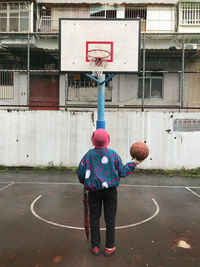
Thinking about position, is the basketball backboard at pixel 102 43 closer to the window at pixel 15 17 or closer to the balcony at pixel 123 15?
the balcony at pixel 123 15

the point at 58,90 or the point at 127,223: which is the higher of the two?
the point at 58,90

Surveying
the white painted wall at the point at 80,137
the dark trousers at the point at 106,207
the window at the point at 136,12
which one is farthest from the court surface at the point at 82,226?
the window at the point at 136,12

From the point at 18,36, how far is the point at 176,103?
11085 mm

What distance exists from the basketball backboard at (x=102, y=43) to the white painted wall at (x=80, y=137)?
2.59 meters

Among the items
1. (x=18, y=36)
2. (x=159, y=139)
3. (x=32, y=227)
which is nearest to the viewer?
(x=32, y=227)

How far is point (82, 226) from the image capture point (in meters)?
4.52

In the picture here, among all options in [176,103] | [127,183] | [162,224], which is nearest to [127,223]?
[162,224]

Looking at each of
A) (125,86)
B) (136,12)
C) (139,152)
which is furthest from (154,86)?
(139,152)

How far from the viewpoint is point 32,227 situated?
4.45 meters

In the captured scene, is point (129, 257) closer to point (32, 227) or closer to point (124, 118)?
point (32, 227)

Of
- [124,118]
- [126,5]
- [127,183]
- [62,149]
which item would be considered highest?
[126,5]

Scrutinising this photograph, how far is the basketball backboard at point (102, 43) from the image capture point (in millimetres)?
7914

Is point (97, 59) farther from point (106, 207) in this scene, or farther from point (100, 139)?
point (106, 207)

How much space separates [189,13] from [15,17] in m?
11.7
